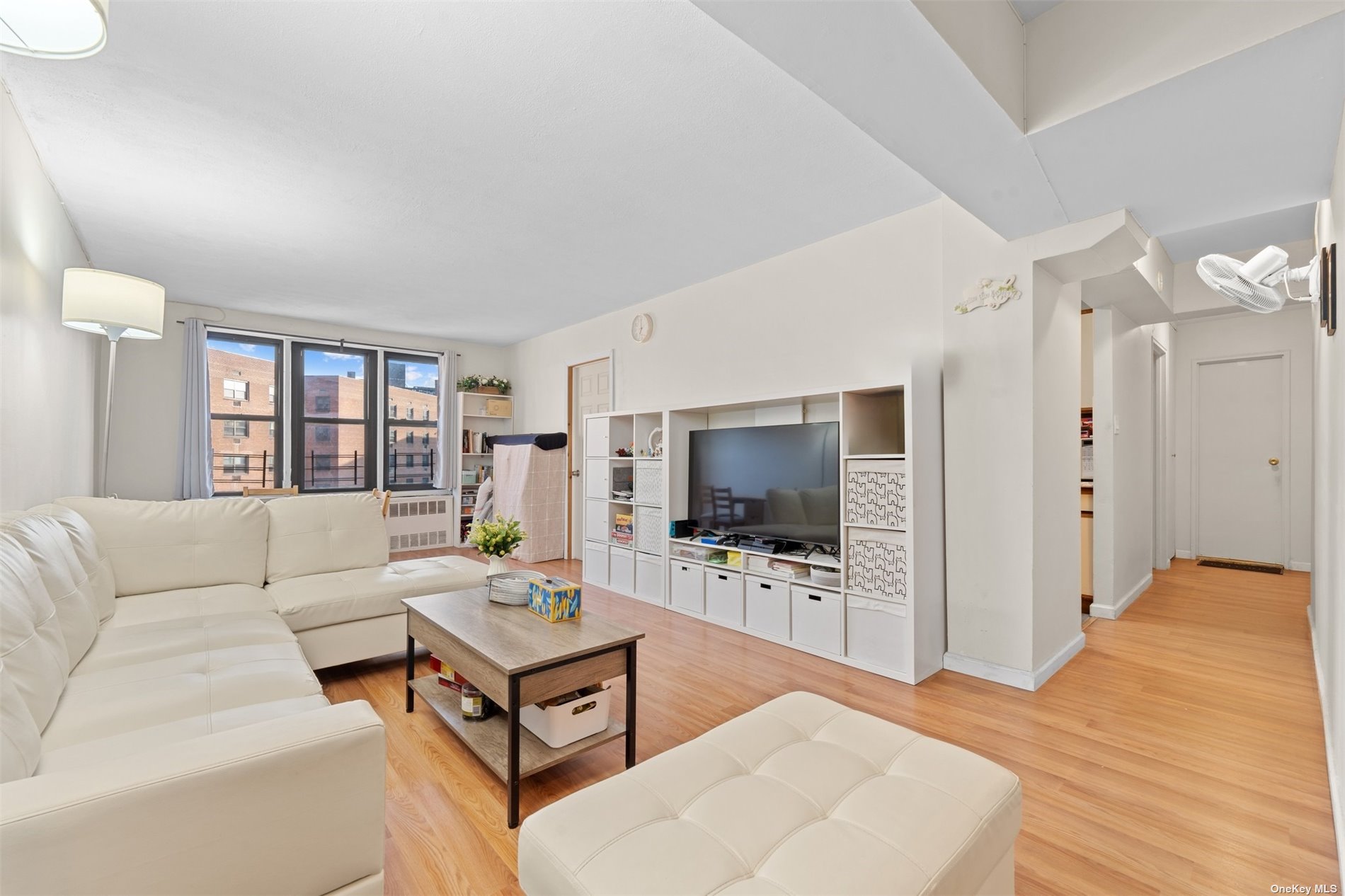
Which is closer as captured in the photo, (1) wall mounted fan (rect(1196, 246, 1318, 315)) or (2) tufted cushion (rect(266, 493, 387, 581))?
(1) wall mounted fan (rect(1196, 246, 1318, 315))

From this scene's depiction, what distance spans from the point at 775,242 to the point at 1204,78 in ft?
7.49

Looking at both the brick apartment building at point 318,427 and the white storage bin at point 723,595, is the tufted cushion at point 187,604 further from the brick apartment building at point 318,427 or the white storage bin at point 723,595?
the brick apartment building at point 318,427

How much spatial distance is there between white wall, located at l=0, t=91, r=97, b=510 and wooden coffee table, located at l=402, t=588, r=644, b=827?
179 centimetres

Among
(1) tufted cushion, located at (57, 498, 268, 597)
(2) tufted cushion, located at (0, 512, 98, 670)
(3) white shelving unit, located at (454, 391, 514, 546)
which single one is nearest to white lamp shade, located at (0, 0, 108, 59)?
(2) tufted cushion, located at (0, 512, 98, 670)

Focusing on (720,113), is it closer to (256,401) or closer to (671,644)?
(671,644)

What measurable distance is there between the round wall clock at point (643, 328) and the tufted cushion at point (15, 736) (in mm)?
4287

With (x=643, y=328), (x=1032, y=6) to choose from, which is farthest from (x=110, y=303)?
(x=1032, y=6)

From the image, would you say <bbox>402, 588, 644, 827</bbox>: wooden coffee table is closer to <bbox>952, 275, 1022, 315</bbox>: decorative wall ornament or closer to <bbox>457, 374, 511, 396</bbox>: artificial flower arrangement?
<bbox>952, 275, 1022, 315</bbox>: decorative wall ornament

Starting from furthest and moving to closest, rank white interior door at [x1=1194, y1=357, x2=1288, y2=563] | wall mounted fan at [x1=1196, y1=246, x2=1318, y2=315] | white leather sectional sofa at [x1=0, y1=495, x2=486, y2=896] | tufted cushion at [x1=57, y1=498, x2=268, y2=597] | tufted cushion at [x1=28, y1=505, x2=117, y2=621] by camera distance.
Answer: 1. white interior door at [x1=1194, y1=357, x2=1288, y2=563]
2. tufted cushion at [x1=57, y1=498, x2=268, y2=597]
3. tufted cushion at [x1=28, y1=505, x2=117, y2=621]
4. wall mounted fan at [x1=1196, y1=246, x2=1318, y2=315]
5. white leather sectional sofa at [x1=0, y1=495, x2=486, y2=896]

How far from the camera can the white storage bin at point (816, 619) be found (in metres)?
3.12

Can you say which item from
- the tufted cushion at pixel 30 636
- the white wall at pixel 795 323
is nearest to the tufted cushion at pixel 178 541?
the tufted cushion at pixel 30 636

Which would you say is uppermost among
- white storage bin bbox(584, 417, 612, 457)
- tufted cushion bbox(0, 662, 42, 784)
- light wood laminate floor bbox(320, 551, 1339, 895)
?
white storage bin bbox(584, 417, 612, 457)

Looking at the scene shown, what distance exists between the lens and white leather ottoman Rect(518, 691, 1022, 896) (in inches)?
38.3

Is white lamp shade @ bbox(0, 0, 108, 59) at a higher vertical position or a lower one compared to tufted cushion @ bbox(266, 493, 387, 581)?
higher
